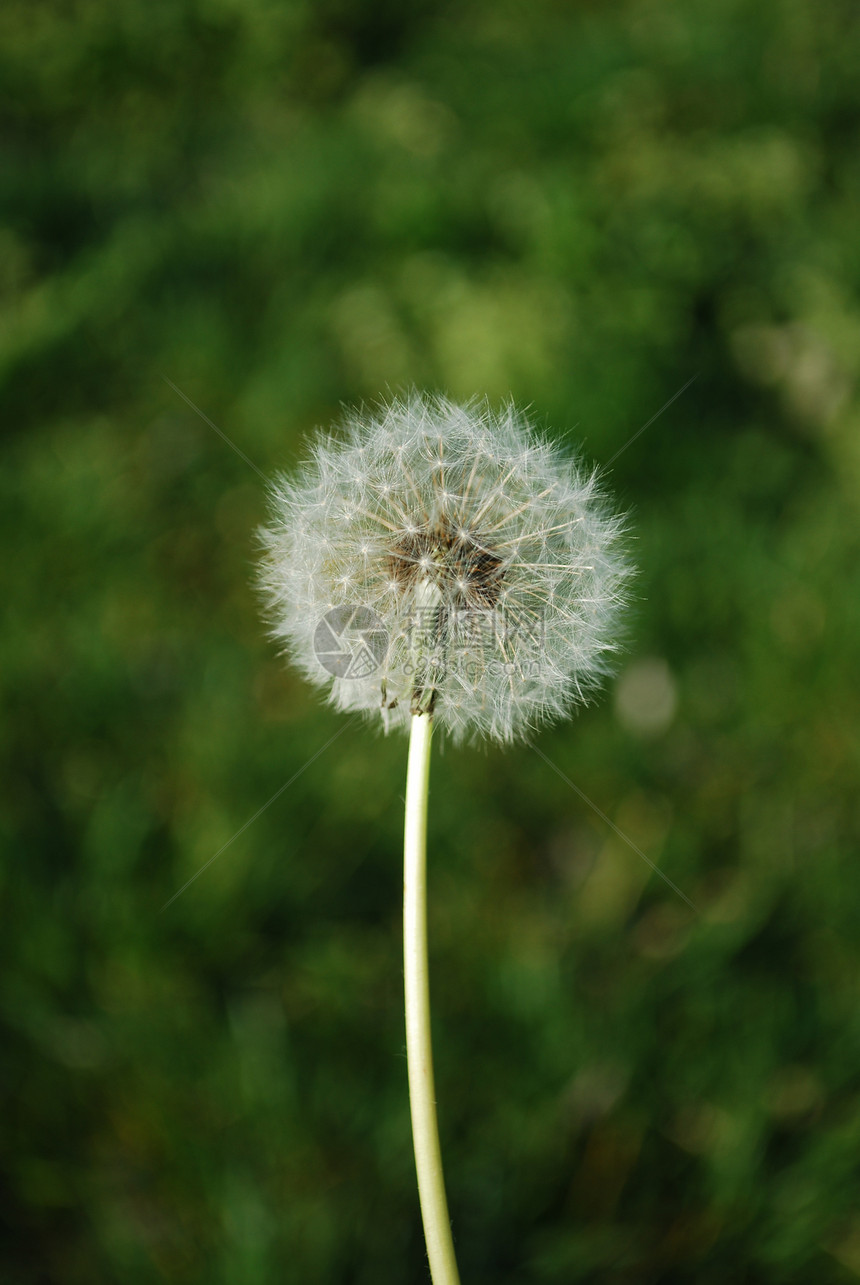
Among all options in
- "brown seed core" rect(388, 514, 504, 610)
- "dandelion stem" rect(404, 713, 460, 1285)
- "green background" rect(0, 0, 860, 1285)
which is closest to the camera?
"dandelion stem" rect(404, 713, 460, 1285)

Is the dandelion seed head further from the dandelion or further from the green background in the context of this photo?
the green background

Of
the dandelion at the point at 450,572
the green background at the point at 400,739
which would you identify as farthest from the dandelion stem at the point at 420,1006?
the green background at the point at 400,739

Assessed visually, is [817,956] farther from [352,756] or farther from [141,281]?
[141,281]

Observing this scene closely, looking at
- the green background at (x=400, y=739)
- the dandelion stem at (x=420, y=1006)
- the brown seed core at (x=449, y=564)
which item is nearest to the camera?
the dandelion stem at (x=420, y=1006)

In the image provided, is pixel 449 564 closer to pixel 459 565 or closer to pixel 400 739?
pixel 459 565

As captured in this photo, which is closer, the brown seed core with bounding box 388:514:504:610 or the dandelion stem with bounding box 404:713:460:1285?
the dandelion stem with bounding box 404:713:460:1285

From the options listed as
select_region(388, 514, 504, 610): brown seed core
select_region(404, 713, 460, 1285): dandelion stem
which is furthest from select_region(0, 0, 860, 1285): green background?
select_region(388, 514, 504, 610): brown seed core

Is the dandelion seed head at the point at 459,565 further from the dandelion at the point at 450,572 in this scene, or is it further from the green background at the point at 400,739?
the green background at the point at 400,739

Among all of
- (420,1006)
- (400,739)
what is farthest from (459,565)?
(400,739)
